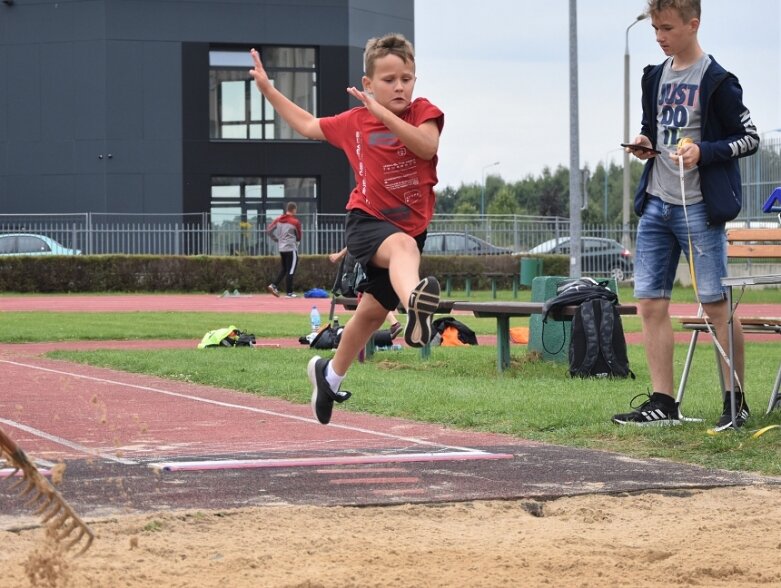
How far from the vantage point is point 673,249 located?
8.30 metres

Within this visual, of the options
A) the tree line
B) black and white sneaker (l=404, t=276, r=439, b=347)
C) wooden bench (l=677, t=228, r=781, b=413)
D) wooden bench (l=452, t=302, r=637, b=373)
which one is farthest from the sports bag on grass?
the tree line

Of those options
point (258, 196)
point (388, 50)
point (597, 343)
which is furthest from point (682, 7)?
point (258, 196)

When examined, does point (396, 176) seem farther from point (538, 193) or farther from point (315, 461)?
point (538, 193)

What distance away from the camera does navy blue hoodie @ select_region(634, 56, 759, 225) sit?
7820 millimetres

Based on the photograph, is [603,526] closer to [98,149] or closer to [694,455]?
[694,455]

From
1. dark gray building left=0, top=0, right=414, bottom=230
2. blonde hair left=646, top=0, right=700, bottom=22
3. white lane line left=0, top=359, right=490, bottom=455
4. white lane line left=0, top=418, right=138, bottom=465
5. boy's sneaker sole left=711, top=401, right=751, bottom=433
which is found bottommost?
white lane line left=0, top=359, right=490, bottom=455

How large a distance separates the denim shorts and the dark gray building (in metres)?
30.1

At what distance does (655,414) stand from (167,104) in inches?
1293

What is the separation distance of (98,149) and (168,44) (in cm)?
384

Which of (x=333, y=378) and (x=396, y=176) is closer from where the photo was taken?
(x=396, y=176)

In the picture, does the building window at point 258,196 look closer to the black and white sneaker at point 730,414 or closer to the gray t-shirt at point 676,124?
the gray t-shirt at point 676,124

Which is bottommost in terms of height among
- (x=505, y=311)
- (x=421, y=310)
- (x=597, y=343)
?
(x=597, y=343)

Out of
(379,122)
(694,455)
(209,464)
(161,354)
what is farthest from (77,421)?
(161,354)

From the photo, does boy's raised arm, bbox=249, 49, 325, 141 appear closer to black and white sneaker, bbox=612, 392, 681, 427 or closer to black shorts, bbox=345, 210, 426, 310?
black shorts, bbox=345, 210, 426, 310
